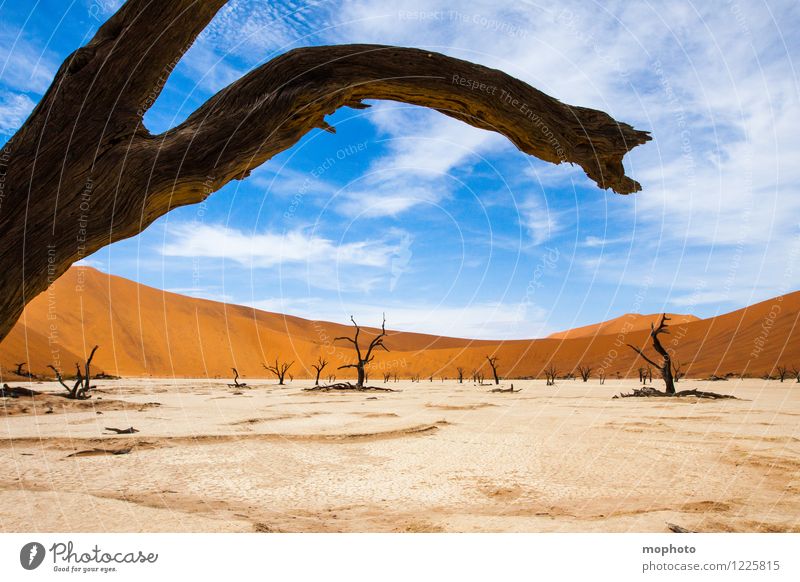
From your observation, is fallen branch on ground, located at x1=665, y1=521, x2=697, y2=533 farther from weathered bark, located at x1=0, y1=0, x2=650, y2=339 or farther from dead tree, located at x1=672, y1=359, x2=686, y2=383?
dead tree, located at x1=672, y1=359, x2=686, y2=383

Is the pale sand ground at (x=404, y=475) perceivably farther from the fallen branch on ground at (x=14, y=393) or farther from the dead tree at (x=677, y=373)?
the dead tree at (x=677, y=373)

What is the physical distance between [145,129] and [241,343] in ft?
281

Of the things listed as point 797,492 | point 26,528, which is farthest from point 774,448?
point 26,528

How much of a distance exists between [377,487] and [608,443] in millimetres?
5133

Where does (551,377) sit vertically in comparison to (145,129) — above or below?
below

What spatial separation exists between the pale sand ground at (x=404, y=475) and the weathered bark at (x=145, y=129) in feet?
8.55

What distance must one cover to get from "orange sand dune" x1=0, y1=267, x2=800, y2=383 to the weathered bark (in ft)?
132

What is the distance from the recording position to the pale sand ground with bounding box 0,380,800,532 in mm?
4621

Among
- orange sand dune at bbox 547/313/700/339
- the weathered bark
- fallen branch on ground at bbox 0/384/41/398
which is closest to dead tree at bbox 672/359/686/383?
fallen branch on ground at bbox 0/384/41/398

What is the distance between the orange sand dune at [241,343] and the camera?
158 feet

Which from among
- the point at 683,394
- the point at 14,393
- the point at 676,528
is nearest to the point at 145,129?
the point at 676,528

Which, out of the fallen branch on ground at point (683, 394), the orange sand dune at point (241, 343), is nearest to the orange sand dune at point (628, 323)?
the orange sand dune at point (241, 343)

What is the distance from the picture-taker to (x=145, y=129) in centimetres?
323
